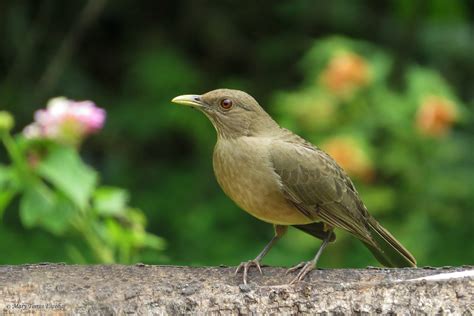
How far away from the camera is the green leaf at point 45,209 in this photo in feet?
15.2

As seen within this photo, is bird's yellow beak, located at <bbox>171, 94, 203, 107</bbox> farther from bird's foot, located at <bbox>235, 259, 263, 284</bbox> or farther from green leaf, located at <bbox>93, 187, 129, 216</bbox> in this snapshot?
bird's foot, located at <bbox>235, 259, 263, 284</bbox>

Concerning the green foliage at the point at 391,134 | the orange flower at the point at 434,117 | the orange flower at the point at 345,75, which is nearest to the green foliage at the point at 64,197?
the green foliage at the point at 391,134

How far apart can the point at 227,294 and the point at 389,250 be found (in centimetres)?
108

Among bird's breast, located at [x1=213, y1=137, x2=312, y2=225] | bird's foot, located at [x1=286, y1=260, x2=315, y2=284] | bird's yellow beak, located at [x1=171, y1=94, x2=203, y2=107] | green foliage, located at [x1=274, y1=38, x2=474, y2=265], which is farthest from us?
green foliage, located at [x1=274, y1=38, x2=474, y2=265]

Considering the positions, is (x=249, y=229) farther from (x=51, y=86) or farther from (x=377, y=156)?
(x=51, y=86)

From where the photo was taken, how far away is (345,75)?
19.5 ft

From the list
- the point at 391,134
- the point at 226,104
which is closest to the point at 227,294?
the point at 226,104

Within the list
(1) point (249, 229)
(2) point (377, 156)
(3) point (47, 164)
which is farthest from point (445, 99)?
(3) point (47, 164)

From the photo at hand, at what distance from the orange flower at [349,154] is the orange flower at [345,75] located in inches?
11.8

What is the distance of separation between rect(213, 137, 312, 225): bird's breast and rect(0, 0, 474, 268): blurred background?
83 cm

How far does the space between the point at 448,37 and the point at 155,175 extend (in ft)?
7.63

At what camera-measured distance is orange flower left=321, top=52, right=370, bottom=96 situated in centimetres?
595

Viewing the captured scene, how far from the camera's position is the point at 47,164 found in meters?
4.66

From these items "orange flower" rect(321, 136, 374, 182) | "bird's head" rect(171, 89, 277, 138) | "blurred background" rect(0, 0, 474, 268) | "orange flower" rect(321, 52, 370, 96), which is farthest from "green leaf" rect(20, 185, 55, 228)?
"orange flower" rect(321, 52, 370, 96)
